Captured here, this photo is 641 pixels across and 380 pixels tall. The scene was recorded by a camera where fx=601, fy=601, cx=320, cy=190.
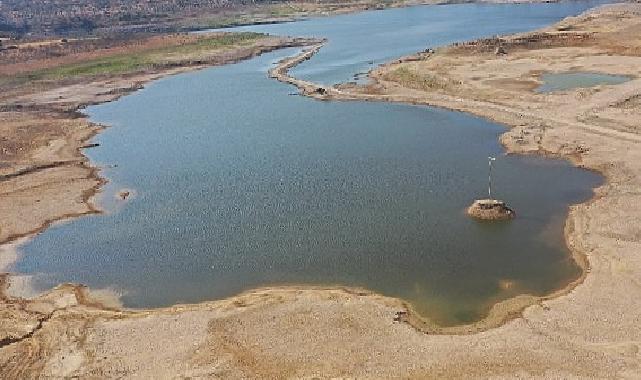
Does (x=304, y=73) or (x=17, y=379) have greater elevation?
(x=304, y=73)

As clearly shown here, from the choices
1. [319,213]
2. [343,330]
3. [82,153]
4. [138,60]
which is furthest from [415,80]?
[138,60]

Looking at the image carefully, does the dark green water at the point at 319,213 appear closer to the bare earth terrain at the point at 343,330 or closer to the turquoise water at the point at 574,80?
the bare earth terrain at the point at 343,330

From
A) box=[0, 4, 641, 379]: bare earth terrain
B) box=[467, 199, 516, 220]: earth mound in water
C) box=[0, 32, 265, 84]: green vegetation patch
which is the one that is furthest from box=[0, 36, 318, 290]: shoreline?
box=[467, 199, 516, 220]: earth mound in water

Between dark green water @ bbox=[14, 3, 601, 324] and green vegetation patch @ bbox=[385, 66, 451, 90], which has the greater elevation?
green vegetation patch @ bbox=[385, 66, 451, 90]

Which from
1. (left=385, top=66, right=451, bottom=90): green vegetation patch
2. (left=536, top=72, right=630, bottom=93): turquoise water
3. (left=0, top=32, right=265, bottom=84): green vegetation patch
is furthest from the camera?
(left=0, top=32, right=265, bottom=84): green vegetation patch

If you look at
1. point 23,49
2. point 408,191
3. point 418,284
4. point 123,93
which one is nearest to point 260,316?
point 418,284

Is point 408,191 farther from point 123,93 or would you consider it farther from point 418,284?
point 123,93

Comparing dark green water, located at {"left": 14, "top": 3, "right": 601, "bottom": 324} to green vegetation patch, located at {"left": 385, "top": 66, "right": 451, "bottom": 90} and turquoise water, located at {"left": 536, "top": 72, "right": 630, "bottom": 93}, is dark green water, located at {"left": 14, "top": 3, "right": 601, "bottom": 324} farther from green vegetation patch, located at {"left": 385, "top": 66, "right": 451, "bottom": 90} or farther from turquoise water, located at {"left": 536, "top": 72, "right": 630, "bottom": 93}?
turquoise water, located at {"left": 536, "top": 72, "right": 630, "bottom": 93}
